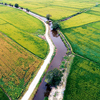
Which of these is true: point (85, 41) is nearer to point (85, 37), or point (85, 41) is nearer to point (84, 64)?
point (85, 37)

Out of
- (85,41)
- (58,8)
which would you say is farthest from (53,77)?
(58,8)

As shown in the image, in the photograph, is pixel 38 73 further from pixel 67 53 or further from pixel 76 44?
pixel 76 44

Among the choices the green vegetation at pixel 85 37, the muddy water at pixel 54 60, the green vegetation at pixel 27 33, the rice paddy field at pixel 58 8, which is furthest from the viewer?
the rice paddy field at pixel 58 8

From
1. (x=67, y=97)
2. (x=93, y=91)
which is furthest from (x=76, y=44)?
(x=67, y=97)

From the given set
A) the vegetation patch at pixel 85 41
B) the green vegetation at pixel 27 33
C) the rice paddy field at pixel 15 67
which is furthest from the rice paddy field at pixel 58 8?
→ the rice paddy field at pixel 15 67

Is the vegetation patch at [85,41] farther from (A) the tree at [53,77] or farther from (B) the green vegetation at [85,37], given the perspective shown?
(A) the tree at [53,77]
